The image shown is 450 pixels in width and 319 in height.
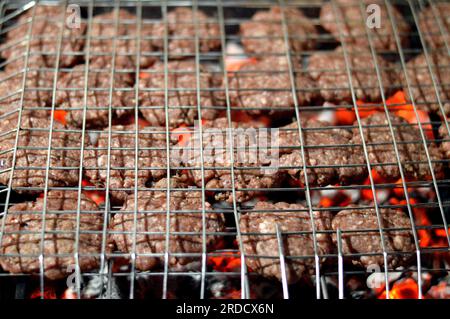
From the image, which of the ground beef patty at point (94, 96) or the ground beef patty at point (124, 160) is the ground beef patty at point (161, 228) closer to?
the ground beef patty at point (124, 160)

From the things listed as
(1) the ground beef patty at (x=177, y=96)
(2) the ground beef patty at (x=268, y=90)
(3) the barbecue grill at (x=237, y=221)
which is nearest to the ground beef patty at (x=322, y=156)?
(3) the barbecue grill at (x=237, y=221)

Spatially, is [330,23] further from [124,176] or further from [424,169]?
[124,176]

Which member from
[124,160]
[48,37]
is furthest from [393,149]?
[48,37]

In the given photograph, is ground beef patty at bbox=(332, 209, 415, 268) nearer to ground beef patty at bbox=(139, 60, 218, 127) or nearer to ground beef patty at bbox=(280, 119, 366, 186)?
ground beef patty at bbox=(280, 119, 366, 186)

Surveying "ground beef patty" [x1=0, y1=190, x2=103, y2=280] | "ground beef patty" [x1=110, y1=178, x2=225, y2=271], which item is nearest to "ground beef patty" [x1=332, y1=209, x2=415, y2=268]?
"ground beef patty" [x1=110, y1=178, x2=225, y2=271]

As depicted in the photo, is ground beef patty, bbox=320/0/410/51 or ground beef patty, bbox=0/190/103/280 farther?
ground beef patty, bbox=320/0/410/51
